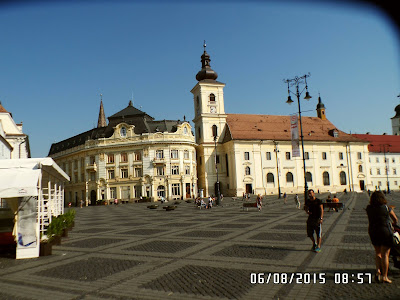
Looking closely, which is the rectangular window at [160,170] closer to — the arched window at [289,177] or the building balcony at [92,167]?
the building balcony at [92,167]

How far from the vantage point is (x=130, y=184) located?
59.4 metres

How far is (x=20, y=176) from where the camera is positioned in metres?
10.5

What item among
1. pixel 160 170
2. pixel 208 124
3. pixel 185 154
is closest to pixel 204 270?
pixel 160 170

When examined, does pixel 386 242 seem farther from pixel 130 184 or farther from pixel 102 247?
pixel 130 184

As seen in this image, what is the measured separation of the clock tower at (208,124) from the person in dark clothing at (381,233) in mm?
58192

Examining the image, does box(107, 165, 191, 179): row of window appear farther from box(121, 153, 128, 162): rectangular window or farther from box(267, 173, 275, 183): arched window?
box(267, 173, 275, 183): arched window

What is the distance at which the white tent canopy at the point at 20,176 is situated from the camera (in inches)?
396

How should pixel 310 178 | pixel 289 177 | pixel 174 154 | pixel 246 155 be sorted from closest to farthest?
pixel 174 154
pixel 246 155
pixel 289 177
pixel 310 178

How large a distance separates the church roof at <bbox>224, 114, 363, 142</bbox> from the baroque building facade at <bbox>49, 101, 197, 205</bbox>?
10376mm

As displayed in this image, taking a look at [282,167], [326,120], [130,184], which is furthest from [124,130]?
[326,120]

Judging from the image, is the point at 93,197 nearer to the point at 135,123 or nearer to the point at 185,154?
the point at 135,123

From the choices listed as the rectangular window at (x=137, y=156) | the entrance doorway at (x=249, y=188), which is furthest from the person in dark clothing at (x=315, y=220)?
the entrance doorway at (x=249, y=188)

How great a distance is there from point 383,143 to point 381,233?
3861 inches

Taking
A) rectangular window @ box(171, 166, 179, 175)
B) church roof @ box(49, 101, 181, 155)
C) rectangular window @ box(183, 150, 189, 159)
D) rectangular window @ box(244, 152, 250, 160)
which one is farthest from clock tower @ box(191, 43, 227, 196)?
rectangular window @ box(171, 166, 179, 175)
